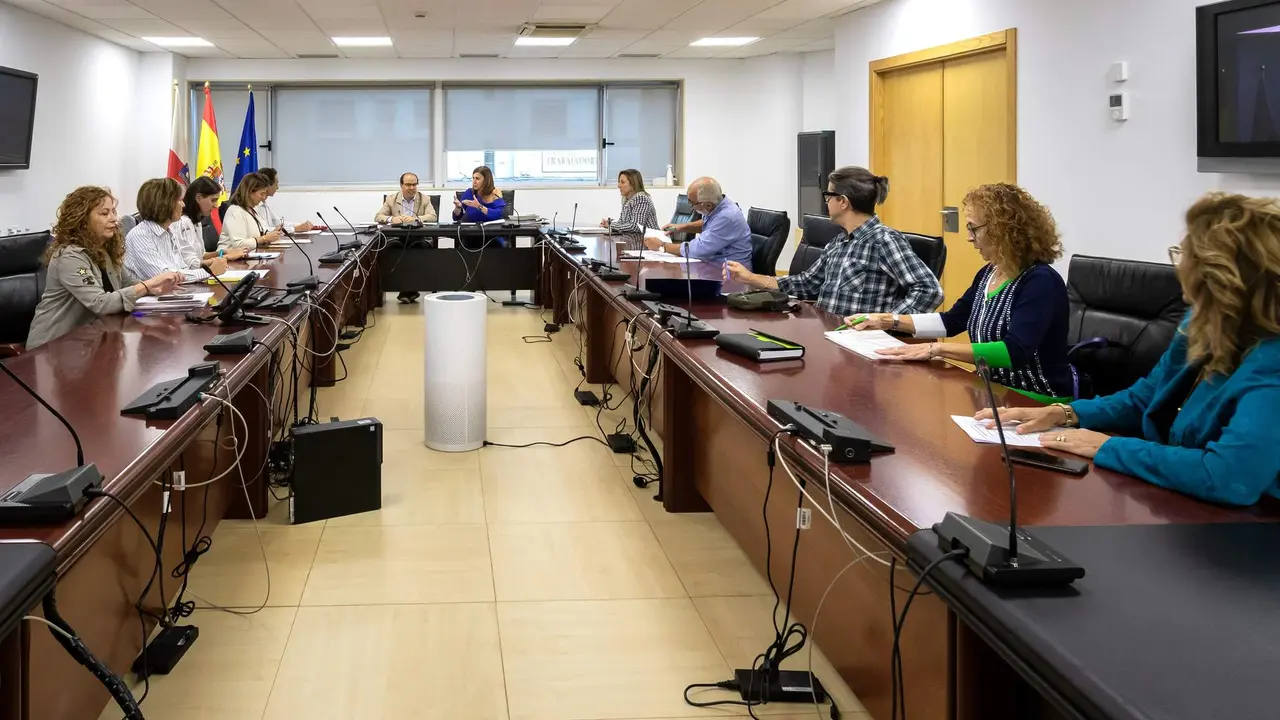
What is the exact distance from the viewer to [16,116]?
287 inches

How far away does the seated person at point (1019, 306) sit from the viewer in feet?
9.13

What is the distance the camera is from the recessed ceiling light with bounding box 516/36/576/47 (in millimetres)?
9508

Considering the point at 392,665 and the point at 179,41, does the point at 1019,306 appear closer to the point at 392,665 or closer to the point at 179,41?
the point at 392,665

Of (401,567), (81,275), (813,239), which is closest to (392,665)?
(401,567)

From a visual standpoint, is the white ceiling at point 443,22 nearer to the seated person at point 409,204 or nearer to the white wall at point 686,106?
the white wall at point 686,106

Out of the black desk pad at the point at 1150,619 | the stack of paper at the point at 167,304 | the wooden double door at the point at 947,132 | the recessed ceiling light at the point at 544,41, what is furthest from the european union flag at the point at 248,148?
the black desk pad at the point at 1150,619

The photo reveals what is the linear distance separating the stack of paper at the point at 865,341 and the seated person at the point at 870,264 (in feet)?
2.05

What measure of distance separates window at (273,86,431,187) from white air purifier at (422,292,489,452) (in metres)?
7.65

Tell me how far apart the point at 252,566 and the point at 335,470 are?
1.70 ft

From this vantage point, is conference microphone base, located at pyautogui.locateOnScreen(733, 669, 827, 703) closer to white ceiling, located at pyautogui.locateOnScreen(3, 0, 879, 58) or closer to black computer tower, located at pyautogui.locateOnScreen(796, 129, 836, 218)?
white ceiling, located at pyautogui.locateOnScreen(3, 0, 879, 58)

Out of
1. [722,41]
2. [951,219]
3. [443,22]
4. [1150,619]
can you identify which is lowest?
[1150,619]

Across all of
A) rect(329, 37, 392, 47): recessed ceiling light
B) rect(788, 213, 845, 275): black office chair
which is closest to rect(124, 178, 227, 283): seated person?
rect(788, 213, 845, 275): black office chair

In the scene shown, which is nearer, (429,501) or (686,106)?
(429,501)

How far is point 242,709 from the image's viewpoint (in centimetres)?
229
